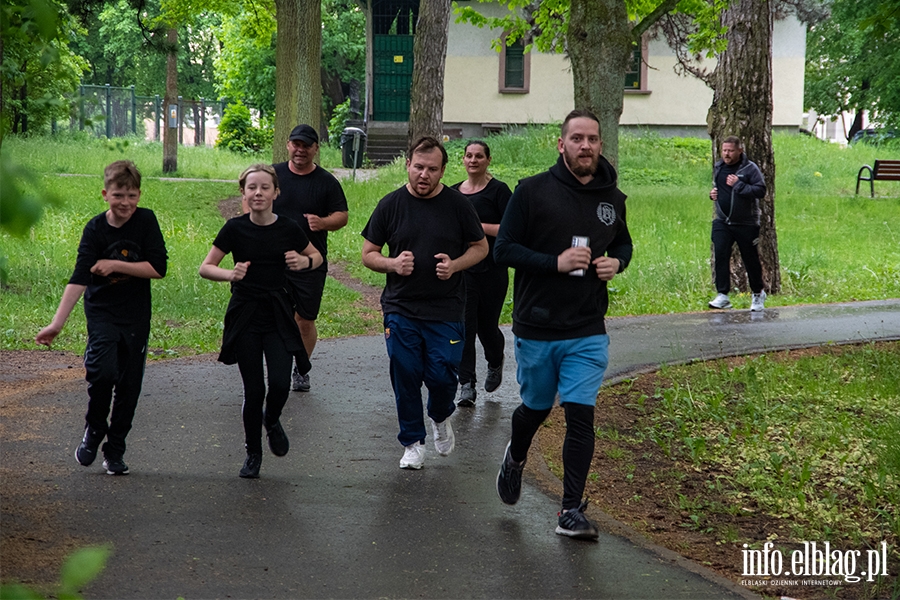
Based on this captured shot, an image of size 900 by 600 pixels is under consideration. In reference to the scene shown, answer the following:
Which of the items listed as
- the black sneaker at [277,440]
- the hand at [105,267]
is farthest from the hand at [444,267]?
the hand at [105,267]

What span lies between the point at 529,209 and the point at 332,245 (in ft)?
47.7

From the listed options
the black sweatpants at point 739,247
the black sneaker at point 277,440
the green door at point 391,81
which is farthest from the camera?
the green door at point 391,81

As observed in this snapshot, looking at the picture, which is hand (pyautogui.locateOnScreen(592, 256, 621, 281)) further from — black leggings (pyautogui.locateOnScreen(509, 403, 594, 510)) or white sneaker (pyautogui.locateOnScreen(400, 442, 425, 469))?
white sneaker (pyautogui.locateOnScreen(400, 442, 425, 469))

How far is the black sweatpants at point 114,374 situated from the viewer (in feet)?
20.3

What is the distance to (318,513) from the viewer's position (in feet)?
19.4

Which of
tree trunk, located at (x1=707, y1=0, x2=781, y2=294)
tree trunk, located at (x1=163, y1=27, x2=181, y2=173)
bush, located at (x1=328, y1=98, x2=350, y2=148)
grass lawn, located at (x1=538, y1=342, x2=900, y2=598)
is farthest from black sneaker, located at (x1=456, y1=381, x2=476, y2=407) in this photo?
bush, located at (x1=328, y1=98, x2=350, y2=148)

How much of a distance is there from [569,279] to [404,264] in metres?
1.24

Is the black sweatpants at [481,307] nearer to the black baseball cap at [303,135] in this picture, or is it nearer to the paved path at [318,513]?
the paved path at [318,513]

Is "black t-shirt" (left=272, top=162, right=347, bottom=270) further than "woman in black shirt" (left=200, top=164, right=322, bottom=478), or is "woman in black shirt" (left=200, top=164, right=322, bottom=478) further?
"black t-shirt" (left=272, top=162, right=347, bottom=270)

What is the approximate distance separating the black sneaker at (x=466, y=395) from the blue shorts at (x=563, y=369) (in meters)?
2.83

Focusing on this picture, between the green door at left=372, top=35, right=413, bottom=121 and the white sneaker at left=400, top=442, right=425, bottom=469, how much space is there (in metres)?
31.0

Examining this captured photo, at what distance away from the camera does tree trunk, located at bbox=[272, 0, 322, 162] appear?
56.7ft

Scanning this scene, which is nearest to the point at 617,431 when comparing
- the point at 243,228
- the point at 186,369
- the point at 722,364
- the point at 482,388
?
the point at 482,388

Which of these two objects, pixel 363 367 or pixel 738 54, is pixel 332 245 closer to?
pixel 738 54
